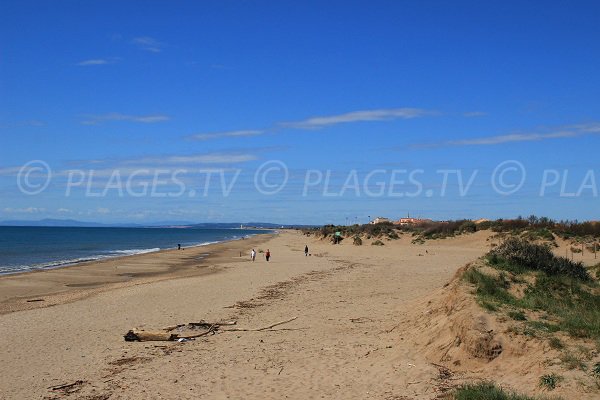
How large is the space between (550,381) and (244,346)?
6.44 meters

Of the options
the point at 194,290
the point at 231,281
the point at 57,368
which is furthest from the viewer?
the point at 231,281

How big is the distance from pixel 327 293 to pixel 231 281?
21.9 ft

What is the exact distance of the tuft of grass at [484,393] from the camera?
7.30 metres

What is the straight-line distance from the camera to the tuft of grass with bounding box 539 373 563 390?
7625 mm

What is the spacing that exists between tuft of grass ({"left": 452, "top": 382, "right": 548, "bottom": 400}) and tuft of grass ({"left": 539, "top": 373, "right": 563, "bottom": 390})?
0.43 meters

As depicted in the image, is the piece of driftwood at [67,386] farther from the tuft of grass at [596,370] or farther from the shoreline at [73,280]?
the shoreline at [73,280]

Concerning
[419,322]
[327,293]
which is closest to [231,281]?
[327,293]

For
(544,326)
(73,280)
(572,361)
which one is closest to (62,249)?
(73,280)

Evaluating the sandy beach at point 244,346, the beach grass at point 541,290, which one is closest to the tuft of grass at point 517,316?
the beach grass at point 541,290

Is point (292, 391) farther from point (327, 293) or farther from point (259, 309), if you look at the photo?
point (327, 293)

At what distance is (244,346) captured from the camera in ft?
39.8

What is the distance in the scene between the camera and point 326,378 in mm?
9633

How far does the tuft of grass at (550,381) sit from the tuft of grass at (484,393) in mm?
434

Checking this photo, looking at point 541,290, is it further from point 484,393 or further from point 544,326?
point 484,393
